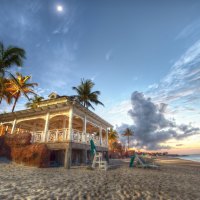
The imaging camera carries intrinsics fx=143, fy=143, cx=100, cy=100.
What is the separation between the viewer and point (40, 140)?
1227 centimetres

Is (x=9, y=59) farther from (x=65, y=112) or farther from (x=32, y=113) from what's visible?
(x=65, y=112)

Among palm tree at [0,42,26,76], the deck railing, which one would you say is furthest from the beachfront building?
palm tree at [0,42,26,76]

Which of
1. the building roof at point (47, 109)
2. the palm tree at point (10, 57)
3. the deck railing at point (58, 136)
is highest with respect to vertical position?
the palm tree at point (10, 57)

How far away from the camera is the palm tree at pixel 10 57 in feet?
48.2

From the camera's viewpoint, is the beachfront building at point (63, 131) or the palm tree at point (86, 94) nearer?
the beachfront building at point (63, 131)

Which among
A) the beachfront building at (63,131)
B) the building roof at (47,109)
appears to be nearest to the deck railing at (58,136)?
the beachfront building at (63,131)

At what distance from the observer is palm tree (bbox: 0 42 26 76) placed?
578 inches

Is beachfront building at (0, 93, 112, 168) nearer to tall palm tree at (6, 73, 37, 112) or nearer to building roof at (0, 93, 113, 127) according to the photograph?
building roof at (0, 93, 113, 127)

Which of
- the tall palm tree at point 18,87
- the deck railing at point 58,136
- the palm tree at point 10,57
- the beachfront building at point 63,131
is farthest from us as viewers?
the tall palm tree at point 18,87

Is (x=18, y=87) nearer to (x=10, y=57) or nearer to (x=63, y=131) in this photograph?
(x=10, y=57)

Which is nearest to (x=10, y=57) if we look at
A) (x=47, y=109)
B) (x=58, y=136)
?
(x=47, y=109)

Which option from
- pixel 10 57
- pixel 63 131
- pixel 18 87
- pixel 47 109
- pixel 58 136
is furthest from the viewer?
pixel 18 87

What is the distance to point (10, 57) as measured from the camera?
589 inches

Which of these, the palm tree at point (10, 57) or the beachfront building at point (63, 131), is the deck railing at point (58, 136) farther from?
the palm tree at point (10, 57)
